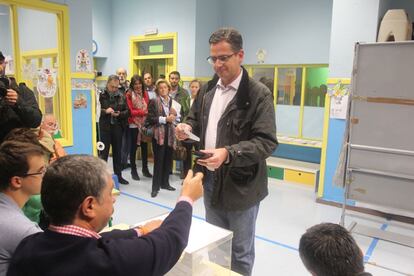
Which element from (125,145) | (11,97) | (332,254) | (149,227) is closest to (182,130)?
(149,227)

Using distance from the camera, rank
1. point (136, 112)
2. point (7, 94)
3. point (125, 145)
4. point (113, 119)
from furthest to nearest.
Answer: point (125, 145) < point (136, 112) < point (113, 119) < point (7, 94)

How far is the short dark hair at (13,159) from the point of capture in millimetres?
1451

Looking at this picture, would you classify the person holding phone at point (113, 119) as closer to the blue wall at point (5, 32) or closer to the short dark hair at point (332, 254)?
the blue wall at point (5, 32)

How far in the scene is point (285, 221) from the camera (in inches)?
152

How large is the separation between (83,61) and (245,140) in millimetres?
3110

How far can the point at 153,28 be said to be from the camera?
664cm

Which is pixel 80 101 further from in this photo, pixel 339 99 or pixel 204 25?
pixel 339 99

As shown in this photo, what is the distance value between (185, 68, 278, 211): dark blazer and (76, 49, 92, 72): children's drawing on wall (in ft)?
9.65

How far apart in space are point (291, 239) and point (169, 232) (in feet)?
8.73

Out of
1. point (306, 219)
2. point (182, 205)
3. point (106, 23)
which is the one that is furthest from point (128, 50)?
point (182, 205)

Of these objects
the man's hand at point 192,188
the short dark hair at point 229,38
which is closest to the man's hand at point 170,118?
the short dark hair at point 229,38

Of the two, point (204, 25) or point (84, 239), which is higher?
point (204, 25)

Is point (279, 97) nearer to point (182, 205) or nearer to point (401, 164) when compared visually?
point (401, 164)

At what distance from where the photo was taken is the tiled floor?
2.95 meters
